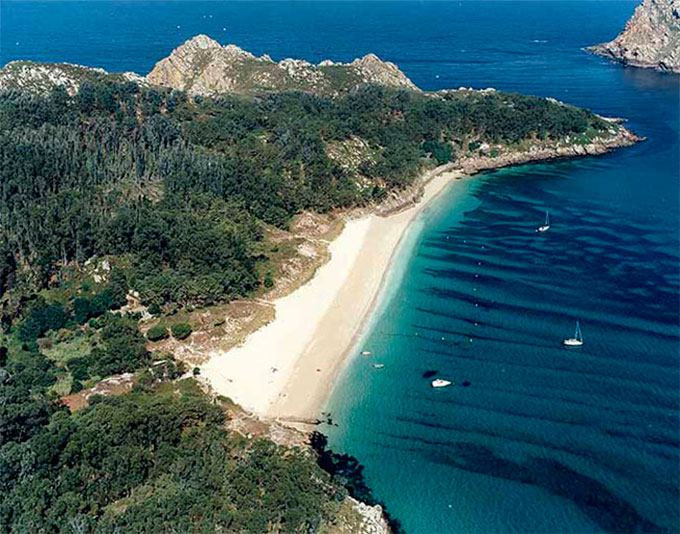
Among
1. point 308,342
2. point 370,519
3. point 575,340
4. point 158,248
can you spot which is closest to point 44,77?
point 158,248

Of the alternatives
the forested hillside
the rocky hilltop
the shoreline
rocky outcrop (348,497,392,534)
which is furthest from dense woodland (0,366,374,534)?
the rocky hilltop

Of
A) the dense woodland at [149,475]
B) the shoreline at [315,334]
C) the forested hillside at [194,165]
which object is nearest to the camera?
the dense woodland at [149,475]

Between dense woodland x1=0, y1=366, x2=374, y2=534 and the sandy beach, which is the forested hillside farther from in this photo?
dense woodland x1=0, y1=366, x2=374, y2=534

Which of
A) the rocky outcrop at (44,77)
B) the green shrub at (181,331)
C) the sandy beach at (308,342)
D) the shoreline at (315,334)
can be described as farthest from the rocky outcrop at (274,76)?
the green shrub at (181,331)

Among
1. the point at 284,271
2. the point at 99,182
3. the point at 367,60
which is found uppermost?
the point at 367,60

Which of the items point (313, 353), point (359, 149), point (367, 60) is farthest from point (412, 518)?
point (367, 60)

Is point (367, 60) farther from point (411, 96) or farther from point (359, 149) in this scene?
point (359, 149)

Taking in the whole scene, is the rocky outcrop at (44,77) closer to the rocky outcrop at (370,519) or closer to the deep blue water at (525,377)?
the deep blue water at (525,377)
